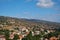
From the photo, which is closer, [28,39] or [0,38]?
[28,39]

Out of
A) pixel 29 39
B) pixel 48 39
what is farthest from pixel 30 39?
pixel 48 39

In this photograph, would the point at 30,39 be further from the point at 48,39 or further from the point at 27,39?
the point at 48,39

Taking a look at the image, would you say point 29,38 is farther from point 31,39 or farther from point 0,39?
point 0,39

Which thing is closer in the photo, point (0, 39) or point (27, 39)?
point (27, 39)

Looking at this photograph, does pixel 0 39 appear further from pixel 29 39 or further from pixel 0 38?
pixel 29 39

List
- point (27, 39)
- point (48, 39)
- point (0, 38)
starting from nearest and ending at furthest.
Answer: point (27, 39) → point (48, 39) → point (0, 38)

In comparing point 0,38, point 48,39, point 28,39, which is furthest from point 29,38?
point 0,38

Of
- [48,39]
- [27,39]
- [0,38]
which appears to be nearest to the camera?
[27,39]
